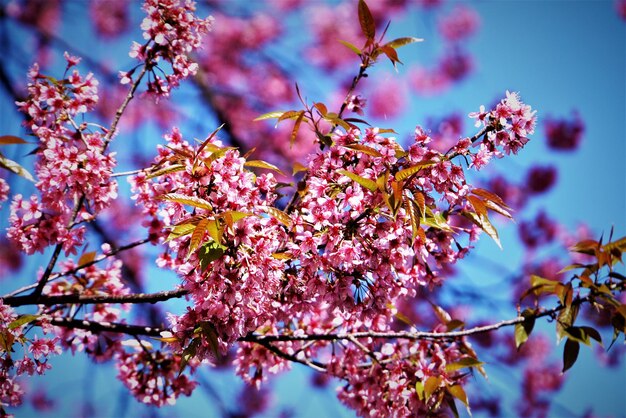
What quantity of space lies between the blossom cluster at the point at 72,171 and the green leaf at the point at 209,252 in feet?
2.82

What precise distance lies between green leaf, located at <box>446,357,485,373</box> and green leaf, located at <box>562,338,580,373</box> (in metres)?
0.38

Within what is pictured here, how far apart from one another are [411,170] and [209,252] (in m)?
0.77

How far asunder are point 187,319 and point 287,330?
0.82 m

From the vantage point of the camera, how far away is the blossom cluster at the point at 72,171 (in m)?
2.17

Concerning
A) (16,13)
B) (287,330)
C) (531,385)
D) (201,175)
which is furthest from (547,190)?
(16,13)

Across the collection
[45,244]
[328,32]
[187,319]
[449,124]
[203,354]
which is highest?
[328,32]

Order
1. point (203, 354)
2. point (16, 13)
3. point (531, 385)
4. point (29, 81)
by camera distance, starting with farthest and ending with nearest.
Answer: point (531, 385), point (16, 13), point (29, 81), point (203, 354)

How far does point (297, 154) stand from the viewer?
28.0 ft

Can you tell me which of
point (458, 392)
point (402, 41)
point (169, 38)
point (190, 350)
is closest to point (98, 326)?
point (190, 350)

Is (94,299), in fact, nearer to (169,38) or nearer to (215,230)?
(215,230)

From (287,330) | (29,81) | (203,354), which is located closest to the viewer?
(203,354)

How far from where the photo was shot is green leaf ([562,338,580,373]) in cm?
212

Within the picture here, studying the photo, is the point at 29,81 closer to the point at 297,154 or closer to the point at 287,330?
the point at 287,330

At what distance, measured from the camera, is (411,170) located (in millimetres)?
1666
